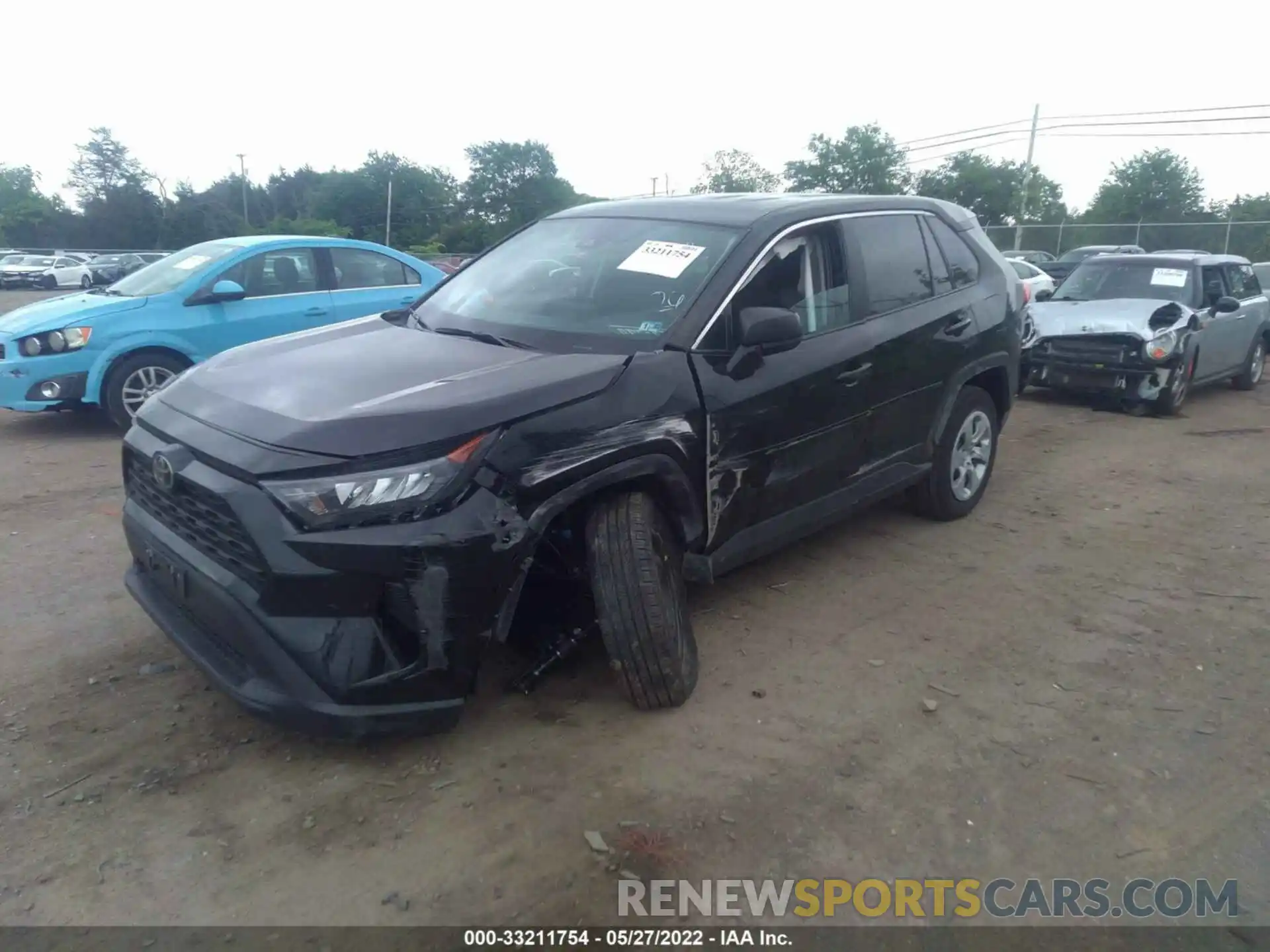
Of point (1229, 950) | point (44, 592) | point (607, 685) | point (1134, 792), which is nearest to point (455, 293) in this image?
point (607, 685)

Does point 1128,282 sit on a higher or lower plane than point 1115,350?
higher

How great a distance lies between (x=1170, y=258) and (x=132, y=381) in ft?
32.9

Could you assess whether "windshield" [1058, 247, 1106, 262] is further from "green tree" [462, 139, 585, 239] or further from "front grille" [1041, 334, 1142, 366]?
"green tree" [462, 139, 585, 239]

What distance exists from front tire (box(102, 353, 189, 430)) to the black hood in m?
4.25

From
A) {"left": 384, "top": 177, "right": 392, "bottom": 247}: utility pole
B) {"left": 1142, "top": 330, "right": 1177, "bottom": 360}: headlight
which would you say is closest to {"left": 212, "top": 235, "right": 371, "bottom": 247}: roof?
{"left": 1142, "top": 330, "right": 1177, "bottom": 360}: headlight

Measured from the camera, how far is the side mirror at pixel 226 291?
7.79 meters

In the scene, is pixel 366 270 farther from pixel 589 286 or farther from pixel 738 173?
pixel 738 173

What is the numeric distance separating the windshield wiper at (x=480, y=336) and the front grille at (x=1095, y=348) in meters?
7.30

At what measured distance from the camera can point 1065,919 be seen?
2646 millimetres

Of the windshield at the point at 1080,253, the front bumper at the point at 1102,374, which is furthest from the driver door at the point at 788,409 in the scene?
the windshield at the point at 1080,253

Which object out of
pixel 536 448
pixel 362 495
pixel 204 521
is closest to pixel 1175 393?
pixel 536 448

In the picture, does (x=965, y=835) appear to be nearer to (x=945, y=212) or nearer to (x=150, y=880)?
(x=150, y=880)

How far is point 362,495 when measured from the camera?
9.55ft

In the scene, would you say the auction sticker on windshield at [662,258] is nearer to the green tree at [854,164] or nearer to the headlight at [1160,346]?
the headlight at [1160,346]
